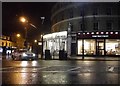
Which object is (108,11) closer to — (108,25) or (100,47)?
(108,25)

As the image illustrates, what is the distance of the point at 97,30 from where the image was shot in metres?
54.9

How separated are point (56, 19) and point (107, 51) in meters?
23.0

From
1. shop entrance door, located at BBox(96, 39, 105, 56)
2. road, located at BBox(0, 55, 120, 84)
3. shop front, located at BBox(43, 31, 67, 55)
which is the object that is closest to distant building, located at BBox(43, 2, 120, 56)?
shop entrance door, located at BBox(96, 39, 105, 56)

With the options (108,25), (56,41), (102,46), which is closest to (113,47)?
(102,46)

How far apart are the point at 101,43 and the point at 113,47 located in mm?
2483

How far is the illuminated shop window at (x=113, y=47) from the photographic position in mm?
53750

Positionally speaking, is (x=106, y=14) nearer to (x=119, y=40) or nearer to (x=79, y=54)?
(x=119, y=40)

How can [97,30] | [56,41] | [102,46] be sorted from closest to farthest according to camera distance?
[102,46] < [97,30] < [56,41]

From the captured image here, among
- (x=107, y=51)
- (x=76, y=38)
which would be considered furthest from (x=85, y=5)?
(x=107, y=51)

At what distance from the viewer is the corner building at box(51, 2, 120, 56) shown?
54062 mm

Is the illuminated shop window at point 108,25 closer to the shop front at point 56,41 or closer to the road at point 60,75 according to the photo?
the shop front at point 56,41

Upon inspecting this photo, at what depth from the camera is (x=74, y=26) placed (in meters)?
58.9

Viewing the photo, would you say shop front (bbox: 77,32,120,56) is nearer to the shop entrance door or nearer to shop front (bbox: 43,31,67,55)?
the shop entrance door

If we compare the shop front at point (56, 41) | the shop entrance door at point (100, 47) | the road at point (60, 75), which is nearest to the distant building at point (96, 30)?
the shop entrance door at point (100, 47)
